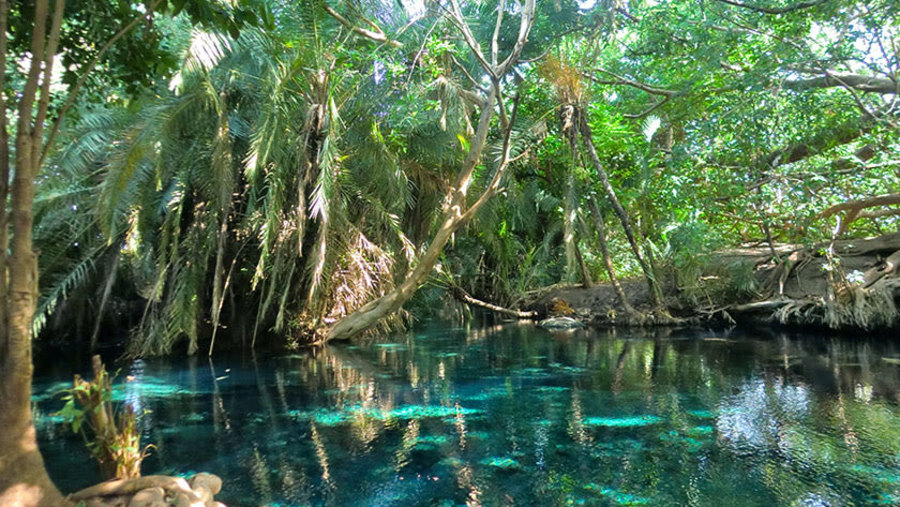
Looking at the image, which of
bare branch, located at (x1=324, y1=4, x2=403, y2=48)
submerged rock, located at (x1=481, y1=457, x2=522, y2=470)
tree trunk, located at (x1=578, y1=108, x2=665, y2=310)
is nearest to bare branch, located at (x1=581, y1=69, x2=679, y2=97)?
tree trunk, located at (x1=578, y1=108, x2=665, y2=310)

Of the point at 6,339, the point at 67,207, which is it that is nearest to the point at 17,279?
the point at 6,339

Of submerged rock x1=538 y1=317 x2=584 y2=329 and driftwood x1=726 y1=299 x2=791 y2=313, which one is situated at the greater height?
driftwood x1=726 y1=299 x2=791 y2=313

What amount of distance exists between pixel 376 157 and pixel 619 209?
20.7 ft

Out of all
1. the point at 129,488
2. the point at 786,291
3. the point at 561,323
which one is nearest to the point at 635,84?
the point at 786,291

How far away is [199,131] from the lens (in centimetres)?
1078

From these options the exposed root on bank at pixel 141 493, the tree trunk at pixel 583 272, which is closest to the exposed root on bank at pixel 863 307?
the tree trunk at pixel 583 272

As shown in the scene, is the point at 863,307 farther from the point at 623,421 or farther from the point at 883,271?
the point at 623,421

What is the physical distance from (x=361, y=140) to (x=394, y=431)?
7.31m

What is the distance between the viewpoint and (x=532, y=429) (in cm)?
539

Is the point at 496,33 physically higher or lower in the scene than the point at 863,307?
higher

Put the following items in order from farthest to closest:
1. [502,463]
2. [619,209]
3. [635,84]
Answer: [619,209], [635,84], [502,463]

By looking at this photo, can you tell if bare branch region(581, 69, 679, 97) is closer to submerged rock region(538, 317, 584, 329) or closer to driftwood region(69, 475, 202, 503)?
submerged rock region(538, 317, 584, 329)

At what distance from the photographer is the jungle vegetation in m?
8.95

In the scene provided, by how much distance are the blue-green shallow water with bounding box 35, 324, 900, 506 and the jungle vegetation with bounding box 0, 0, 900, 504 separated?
2391mm
